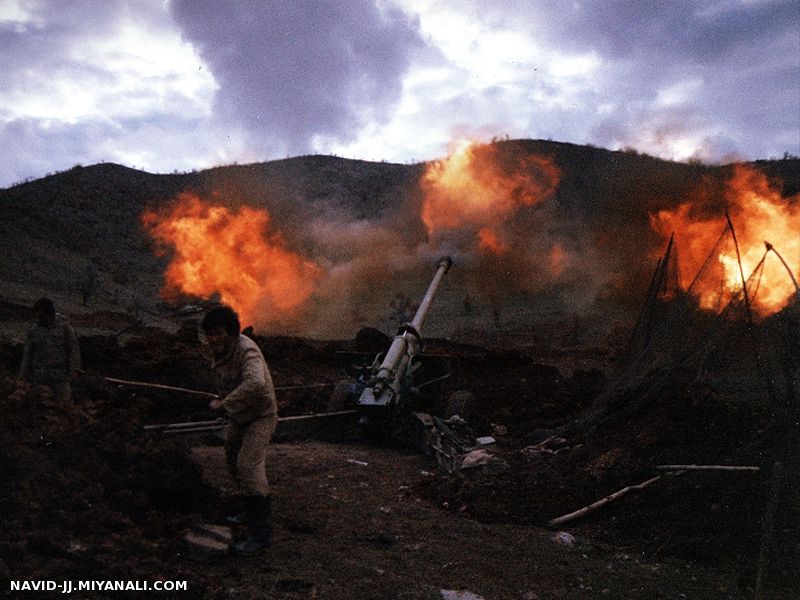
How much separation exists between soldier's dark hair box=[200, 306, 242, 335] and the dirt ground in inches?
47.4

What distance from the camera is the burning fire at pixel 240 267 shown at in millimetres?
22906

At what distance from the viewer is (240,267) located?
23094 mm

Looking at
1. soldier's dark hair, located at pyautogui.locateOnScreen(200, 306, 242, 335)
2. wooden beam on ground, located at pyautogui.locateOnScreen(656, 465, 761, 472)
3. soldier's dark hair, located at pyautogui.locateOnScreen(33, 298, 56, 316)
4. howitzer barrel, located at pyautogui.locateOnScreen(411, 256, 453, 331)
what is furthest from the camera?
howitzer barrel, located at pyautogui.locateOnScreen(411, 256, 453, 331)

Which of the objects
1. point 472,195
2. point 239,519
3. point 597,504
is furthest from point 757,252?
point 472,195

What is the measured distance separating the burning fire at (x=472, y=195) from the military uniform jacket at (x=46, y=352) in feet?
32.8

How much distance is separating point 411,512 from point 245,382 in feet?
8.05

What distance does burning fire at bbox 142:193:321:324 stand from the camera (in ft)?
75.2

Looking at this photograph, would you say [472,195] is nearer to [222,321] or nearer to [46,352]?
[46,352]

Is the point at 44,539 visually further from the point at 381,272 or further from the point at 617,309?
the point at 617,309

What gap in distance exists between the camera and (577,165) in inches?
2045

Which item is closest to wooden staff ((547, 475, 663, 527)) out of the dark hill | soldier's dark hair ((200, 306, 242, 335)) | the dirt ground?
the dirt ground

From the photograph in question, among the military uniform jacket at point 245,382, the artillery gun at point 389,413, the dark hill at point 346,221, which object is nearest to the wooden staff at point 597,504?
the artillery gun at point 389,413

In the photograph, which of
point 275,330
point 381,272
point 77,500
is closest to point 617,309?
point 381,272

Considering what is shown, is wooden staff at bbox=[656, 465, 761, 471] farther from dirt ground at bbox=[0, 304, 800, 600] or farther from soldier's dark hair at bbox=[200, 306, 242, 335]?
soldier's dark hair at bbox=[200, 306, 242, 335]
